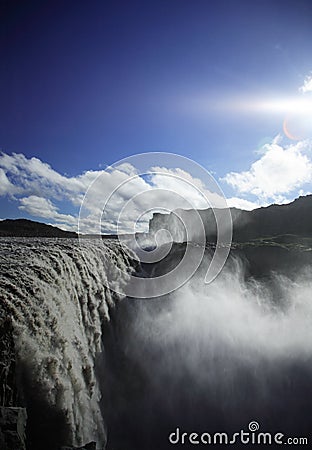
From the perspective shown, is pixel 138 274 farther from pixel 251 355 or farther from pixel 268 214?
pixel 268 214

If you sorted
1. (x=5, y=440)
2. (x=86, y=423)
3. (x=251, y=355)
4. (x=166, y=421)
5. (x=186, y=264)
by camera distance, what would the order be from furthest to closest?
(x=186, y=264), (x=251, y=355), (x=166, y=421), (x=86, y=423), (x=5, y=440)

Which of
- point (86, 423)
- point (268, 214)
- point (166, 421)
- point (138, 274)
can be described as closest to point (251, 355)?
point (166, 421)

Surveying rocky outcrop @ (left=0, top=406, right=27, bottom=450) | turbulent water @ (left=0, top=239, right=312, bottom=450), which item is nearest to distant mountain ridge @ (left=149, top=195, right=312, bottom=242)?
turbulent water @ (left=0, top=239, right=312, bottom=450)

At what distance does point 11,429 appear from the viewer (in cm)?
625

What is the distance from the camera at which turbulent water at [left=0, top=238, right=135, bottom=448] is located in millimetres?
8250

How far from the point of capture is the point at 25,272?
1034 cm

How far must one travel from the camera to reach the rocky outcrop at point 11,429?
237 inches

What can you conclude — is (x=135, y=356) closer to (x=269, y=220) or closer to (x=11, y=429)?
(x=11, y=429)

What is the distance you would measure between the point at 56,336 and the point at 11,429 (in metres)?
3.30

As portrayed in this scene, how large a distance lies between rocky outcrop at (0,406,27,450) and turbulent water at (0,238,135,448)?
1350 millimetres

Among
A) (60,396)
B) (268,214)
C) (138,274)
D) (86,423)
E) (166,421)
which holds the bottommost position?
(166,421)

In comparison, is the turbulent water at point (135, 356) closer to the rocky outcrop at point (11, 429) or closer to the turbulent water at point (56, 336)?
the turbulent water at point (56, 336)

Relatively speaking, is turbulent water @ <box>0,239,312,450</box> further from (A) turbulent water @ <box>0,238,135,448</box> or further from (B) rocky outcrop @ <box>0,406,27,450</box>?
(B) rocky outcrop @ <box>0,406,27,450</box>

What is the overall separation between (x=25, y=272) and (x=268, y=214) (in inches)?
3583
